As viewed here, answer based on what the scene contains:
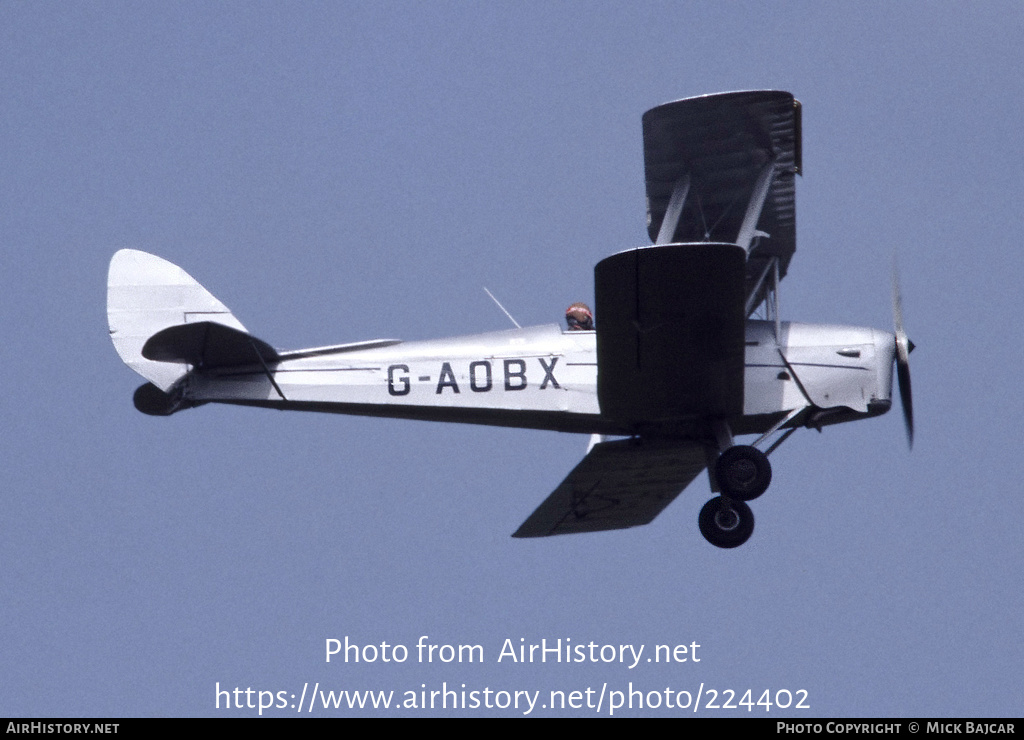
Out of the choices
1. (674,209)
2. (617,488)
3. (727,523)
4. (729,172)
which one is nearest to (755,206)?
(729,172)

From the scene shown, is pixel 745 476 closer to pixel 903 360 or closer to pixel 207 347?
pixel 903 360

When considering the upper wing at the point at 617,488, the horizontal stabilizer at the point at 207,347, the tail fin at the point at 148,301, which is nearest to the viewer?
the horizontal stabilizer at the point at 207,347

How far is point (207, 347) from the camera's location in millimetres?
12039

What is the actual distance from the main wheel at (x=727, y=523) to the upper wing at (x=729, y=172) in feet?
5.89

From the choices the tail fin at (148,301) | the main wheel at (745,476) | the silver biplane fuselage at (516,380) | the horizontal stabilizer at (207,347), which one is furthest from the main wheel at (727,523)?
the tail fin at (148,301)

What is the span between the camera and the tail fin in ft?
41.4

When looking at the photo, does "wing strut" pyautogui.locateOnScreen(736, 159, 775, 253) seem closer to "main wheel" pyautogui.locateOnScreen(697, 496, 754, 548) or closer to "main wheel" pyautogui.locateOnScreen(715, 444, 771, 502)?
"main wheel" pyautogui.locateOnScreen(715, 444, 771, 502)

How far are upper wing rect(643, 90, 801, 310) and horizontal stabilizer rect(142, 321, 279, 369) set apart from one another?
3.22m

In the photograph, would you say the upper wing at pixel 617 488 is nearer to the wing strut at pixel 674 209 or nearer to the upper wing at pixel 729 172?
the upper wing at pixel 729 172

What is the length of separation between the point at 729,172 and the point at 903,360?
2.01m

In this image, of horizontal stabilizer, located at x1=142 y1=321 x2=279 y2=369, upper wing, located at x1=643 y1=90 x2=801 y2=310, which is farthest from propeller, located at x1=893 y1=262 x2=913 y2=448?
horizontal stabilizer, located at x1=142 y1=321 x2=279 y2=369

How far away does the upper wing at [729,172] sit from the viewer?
1180 centimetres

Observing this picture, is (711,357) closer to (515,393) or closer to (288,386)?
(515,393)
